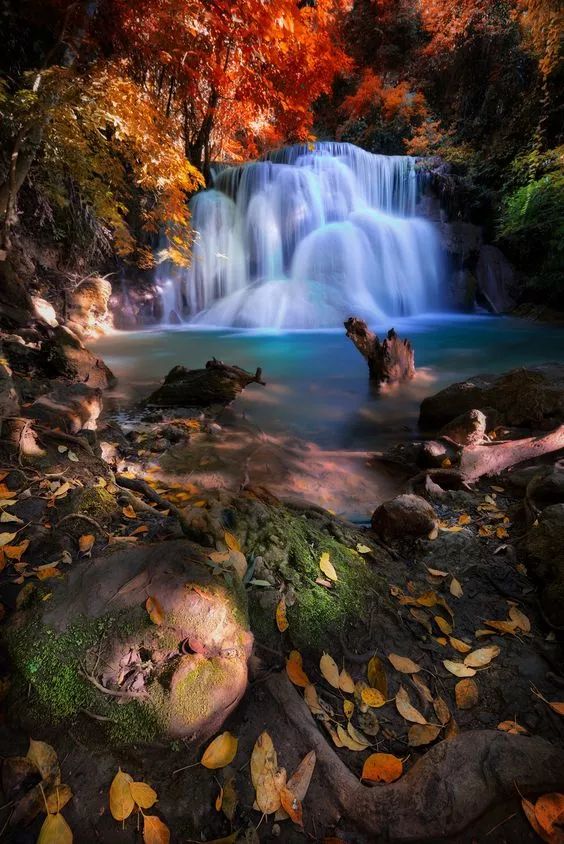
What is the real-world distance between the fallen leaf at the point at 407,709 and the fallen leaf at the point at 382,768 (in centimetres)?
17

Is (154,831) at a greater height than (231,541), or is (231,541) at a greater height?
(231,541)

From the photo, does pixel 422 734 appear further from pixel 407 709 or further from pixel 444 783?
pixel 444 783

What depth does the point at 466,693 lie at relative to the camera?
1604 millimetres

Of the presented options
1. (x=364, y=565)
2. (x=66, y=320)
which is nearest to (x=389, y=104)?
(x=66, y=320)

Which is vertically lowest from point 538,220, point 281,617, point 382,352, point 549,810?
point 549,810

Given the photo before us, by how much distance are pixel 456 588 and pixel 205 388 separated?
4242 millimetres

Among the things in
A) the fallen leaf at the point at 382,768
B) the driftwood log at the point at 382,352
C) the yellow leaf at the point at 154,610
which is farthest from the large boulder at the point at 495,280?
the yellow leaf at the point at 154,610

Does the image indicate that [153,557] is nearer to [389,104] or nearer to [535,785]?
[535,785]

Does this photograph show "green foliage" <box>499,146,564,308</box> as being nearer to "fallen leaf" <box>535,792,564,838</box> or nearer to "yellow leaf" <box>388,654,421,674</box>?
"yellow leaf" <box>388,654,421,674</box>

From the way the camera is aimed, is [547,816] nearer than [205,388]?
Yes

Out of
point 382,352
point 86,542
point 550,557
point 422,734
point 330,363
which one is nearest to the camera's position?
point 422,734

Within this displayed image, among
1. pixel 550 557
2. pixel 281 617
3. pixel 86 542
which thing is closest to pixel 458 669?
pixel 281 617

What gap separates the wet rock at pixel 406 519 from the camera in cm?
276

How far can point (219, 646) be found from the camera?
1325 millimetres
